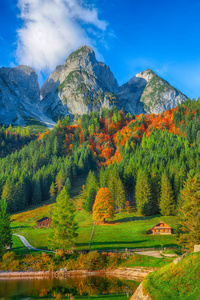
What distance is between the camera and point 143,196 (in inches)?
3474

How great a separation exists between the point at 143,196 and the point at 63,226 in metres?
44.1

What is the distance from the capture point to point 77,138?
596ft

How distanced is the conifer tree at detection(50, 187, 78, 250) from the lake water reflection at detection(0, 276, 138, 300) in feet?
29.1

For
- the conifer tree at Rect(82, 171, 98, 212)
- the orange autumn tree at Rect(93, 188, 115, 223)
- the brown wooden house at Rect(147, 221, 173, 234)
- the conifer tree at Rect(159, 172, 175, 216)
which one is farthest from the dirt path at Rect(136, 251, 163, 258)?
the conifer tree at Rect(82, 171, 98, 212)

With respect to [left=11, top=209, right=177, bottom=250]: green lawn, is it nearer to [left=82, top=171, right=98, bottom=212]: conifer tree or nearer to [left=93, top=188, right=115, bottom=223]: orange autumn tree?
[left=93, top=188, right=115, bottom=223]: orange autumn tree

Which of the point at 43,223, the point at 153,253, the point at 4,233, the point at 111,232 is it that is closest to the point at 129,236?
the point at 111,232

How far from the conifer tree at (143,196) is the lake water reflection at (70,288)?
4638 centimetres

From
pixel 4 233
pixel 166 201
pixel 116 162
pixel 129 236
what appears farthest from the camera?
pixel 116 162

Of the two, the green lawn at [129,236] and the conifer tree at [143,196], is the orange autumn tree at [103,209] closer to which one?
the green lawn at [129,236]

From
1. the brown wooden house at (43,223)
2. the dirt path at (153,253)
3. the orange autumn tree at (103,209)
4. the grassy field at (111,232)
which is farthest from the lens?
the brown wooden house at (43,223)

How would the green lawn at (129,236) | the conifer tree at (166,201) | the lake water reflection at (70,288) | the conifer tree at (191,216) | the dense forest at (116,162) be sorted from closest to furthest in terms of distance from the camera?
the lake water reflection at (70,288), the conifer tree at (191,216), the green lawn at (129,236), the conifer tree at (166,201), the dense forest at (116,162)

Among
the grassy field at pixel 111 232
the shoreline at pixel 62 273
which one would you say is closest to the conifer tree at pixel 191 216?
the shoreline at pixel 62 273

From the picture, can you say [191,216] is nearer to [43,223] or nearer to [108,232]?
[108,232]

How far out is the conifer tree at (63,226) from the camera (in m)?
51.0
